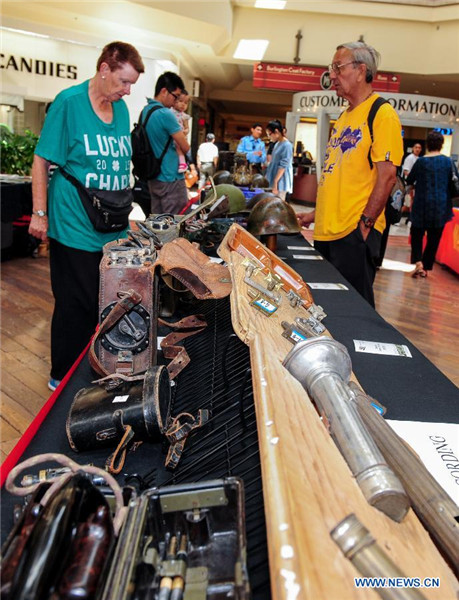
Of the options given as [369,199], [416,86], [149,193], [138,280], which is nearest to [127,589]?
[138,280]

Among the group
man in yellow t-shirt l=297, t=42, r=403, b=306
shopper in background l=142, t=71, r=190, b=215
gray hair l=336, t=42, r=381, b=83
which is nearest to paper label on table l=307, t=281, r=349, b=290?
man in yellow t-shirt l=297, t=42, r=403, b=306

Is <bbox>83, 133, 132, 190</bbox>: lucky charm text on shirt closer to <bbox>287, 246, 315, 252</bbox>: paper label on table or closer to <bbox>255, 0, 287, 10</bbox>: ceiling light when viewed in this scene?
<bbox>287, 246, 315, 252</bbox>: paper label on table

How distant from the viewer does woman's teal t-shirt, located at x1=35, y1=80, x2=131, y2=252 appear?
84.1 inches

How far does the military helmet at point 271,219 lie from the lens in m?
3.07

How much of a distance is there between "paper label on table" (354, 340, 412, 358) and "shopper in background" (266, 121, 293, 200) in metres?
4.71

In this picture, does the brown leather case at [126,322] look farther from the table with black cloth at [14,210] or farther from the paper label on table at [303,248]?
the table with black cloth at [14,210]

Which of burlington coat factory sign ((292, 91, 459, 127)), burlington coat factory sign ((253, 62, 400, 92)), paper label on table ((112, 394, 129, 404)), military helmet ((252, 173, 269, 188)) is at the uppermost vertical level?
burlington coat factory sign ((253, 62, 400, 92))

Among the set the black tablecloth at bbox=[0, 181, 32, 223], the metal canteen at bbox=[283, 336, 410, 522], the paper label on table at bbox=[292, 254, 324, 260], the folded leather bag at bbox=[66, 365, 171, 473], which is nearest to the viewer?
the metal canteen at bbox=[283, 336, 410, 522]

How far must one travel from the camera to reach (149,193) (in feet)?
13.4

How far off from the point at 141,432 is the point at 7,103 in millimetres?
9070

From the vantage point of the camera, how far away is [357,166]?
104 inches

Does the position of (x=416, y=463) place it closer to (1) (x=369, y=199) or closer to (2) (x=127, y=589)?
(2) (x=127, y=589)

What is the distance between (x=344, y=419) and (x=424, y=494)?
0.56ft

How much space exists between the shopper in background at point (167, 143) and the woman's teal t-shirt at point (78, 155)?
1.18 metres
